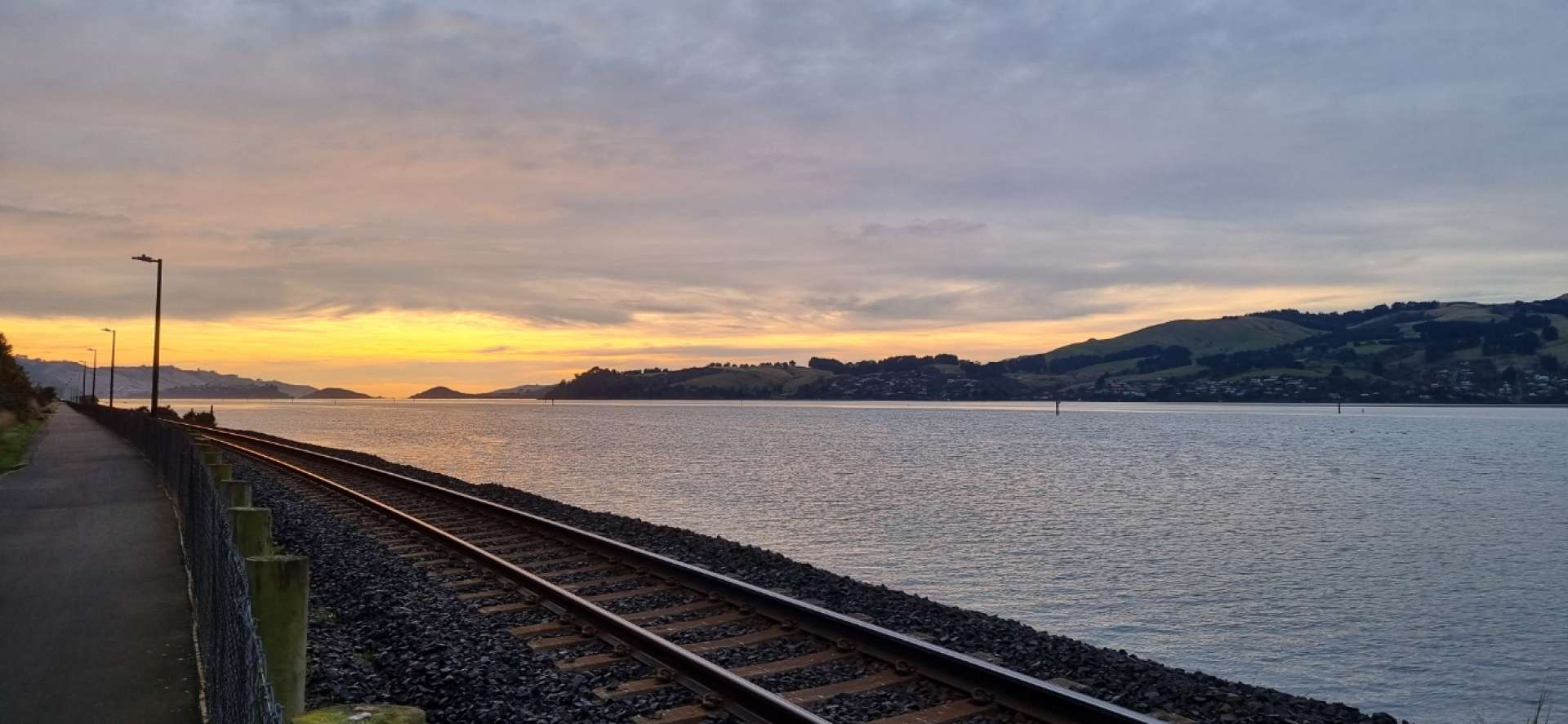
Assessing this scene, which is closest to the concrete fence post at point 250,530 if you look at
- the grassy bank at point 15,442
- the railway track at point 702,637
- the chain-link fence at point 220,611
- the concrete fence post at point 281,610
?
the chain-link fence at point 220,611

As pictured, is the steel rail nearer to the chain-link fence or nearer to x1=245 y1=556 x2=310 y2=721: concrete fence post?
x1=245 y1=556 x2=310 y2=721: concrete fence post

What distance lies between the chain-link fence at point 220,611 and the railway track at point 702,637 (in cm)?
282

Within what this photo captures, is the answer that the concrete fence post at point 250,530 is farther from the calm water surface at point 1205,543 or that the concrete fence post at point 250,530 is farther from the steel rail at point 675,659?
the calm water surface at point 1205,543

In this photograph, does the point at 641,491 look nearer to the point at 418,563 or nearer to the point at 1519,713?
the point at 418,563

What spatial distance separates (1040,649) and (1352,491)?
45.2 meters

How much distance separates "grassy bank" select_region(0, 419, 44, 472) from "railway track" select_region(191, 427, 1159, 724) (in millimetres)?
20831

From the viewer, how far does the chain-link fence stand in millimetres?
4500

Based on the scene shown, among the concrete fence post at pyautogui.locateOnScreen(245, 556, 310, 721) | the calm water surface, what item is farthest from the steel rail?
the calm water surface

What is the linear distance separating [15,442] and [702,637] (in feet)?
134

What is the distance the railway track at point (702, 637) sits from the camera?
7.92m

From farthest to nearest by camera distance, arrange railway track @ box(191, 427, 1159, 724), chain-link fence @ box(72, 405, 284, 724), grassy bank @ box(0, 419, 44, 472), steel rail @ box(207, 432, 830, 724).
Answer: grassy bank @ box(0, 419, 44, 472) < railway track @ box(191, 427, 1159, 724) < steel rail @ box(207, 432, 830, 724) < chain-link fence @ box(72, 405, 284, 724)

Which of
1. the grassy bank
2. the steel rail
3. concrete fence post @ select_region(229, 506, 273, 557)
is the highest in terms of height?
concrete fence post @ select_region(229, 506, 273, 557)

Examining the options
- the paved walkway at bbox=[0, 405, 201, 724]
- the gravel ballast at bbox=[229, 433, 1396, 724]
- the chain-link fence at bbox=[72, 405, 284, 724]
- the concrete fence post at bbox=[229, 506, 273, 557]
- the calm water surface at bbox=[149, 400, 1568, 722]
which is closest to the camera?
the chain-link fence at bbox=[72, 405, 284, 724]

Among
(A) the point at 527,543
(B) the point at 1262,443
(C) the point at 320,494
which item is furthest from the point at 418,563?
(B) the point at 1262,443
